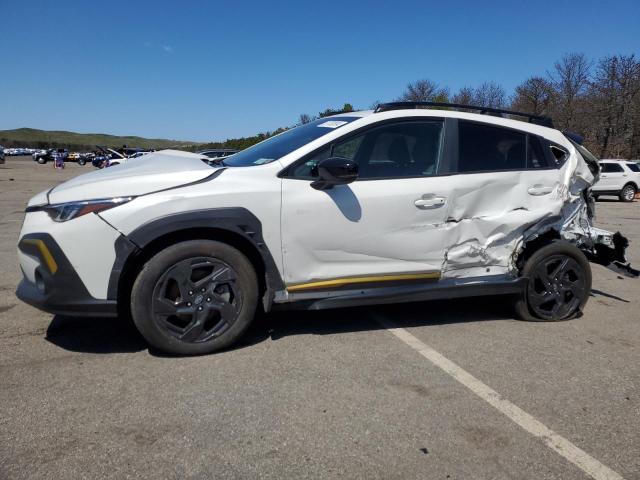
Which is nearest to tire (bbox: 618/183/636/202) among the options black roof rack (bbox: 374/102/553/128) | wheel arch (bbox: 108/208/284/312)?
black roof rack (bbox: 374/102/553/128)

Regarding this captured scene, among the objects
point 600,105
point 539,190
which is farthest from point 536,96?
point 539,190

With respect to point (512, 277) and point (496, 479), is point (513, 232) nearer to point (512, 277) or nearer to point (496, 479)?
point (512, 277)

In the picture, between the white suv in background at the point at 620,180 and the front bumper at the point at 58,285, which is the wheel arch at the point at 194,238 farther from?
the white suv in background at the point at 620,180

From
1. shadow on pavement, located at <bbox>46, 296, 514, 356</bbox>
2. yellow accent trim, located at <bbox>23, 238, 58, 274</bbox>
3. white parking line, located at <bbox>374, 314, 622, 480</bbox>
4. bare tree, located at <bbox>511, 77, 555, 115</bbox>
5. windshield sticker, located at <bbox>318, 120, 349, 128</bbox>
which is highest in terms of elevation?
bare tree, located at <bbox>511, 77, 555, 115</bbox>

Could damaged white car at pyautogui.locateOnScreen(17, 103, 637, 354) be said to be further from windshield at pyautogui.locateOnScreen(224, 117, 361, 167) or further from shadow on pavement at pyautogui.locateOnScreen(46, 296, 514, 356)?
shadow on pavement at pyautogui.locateOnScreen(46, 296, 514, 356)

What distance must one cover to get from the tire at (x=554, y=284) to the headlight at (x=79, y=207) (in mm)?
3308

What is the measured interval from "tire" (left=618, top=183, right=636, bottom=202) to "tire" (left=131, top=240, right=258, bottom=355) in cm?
2065

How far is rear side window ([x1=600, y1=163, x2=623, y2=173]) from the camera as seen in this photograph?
19750mm

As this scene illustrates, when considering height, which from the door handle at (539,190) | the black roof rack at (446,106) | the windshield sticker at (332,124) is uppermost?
the black roof rack at (446,106)

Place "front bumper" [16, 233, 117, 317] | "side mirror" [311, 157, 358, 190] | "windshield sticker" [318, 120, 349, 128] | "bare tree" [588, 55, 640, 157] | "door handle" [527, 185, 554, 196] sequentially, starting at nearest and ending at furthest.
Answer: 1. "front bumper" [16, 233, 117, 317]
2. "side mirror" [311, 157, 358, 190]
3. "windshield sticker" [318, 120, 349, 128]
4. "door handle" [527, 185, 554, 196]
5. "bare tree" [588, 55, 640, 157]

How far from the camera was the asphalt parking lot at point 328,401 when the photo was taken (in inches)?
92.2

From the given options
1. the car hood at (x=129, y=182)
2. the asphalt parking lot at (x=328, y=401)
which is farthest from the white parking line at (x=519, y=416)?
the car hood at (x=129, y=182)

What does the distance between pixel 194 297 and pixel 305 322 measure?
1203 millimetres

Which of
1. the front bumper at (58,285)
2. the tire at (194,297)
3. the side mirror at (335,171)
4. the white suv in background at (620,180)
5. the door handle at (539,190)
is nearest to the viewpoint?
the front bumper at (58,285)
